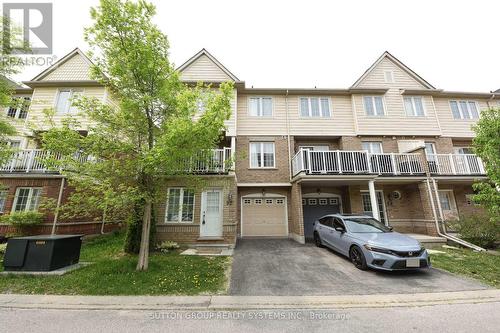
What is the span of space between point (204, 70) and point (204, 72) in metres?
0.15

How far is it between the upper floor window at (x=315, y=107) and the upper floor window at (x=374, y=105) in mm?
2565

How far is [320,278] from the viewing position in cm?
618

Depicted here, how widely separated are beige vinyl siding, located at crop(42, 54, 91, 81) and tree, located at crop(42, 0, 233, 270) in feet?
35.6

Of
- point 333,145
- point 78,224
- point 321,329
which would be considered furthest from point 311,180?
point 78,224

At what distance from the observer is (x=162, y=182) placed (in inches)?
267

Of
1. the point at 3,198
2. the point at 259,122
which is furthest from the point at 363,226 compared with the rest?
the point at 3,198

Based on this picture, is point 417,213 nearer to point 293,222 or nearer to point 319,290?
point 293,222

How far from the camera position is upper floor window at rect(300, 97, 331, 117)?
1410 centimetres

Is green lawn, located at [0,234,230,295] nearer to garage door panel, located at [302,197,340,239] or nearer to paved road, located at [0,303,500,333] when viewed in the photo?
paved road, located at [0,303,500,333]

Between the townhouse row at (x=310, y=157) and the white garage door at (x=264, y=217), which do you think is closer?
the townhouse row at (x=310, y=157)

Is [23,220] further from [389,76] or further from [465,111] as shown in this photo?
[465,111]

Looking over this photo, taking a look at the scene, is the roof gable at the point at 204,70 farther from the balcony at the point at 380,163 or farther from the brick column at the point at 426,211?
the brick column at the point at 426,211

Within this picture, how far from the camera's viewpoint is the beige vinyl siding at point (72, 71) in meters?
14.1

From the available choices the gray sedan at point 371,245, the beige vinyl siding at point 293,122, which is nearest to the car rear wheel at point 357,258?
the gray sedan at point 371,245
